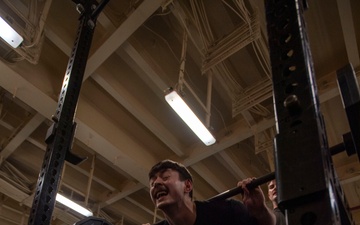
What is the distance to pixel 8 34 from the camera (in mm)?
2506

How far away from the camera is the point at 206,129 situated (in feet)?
10.5

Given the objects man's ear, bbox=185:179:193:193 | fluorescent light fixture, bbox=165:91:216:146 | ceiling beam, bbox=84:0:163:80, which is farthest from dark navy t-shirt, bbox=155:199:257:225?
ceiling beam, bbox=84:0:163:80

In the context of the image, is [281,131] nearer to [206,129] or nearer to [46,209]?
[46,209]

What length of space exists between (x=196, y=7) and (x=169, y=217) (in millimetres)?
2137

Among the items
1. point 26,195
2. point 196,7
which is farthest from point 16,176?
point 196,7

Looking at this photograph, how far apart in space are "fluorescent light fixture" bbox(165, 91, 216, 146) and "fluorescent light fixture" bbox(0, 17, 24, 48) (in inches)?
51.3

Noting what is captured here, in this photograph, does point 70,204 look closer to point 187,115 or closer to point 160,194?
point 187,115

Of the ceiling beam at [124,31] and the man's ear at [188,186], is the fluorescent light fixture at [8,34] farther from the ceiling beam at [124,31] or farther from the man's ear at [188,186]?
the man's ear at [188,186]

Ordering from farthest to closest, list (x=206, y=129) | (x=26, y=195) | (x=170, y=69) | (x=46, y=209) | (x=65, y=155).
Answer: (x=26, y=195) → (x=170, y=69) → (x=206, y=129) → (x=65, y=155) → (x=46, y=209)

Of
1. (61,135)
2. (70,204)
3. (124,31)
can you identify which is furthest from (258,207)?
(70,204)

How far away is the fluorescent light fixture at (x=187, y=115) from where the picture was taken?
2.91 meters

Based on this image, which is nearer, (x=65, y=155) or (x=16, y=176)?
(x=65, y=155)

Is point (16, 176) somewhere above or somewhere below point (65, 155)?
above

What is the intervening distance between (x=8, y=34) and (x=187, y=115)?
5.36 feet
